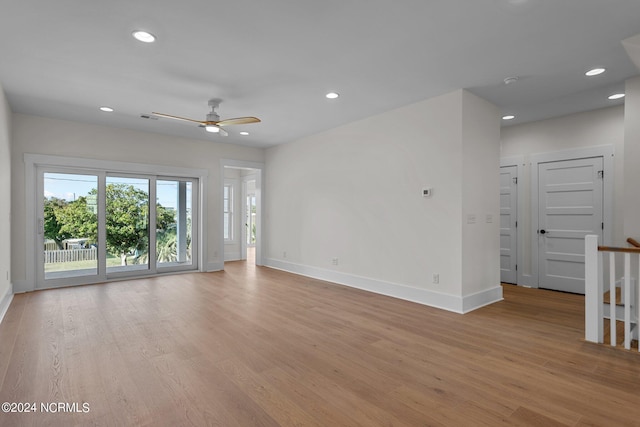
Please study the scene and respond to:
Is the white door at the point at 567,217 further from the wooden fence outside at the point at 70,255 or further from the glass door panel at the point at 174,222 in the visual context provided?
the wooden fence outside at the point at 70,255

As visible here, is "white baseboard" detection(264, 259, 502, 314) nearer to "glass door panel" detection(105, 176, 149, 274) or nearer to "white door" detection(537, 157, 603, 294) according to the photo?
"white door" detection(537, 157, 603, 294)

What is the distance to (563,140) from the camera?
513 centimetres

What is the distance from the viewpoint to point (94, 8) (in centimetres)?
243

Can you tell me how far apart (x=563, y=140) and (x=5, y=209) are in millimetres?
8300

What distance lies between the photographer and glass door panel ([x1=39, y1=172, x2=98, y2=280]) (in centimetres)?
533

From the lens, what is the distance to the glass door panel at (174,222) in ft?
21.2

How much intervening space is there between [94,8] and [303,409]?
3266mm

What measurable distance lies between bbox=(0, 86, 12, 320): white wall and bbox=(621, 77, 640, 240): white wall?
7.29 meters

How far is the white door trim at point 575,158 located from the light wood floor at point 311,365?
1218mm

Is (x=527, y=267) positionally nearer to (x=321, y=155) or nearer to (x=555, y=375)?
(x=555, y=375)

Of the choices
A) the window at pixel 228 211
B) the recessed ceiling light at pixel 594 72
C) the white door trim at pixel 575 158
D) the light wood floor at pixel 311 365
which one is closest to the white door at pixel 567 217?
the white door trim at pixel 575 158

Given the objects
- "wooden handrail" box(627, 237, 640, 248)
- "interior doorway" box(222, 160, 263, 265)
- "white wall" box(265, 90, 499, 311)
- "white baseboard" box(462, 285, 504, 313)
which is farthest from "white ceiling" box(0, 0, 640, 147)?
"interior doorway" box(222, 160, 263, 265)

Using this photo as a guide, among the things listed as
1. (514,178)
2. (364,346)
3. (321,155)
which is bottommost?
(364,346)

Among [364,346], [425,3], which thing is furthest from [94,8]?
[364,346]
